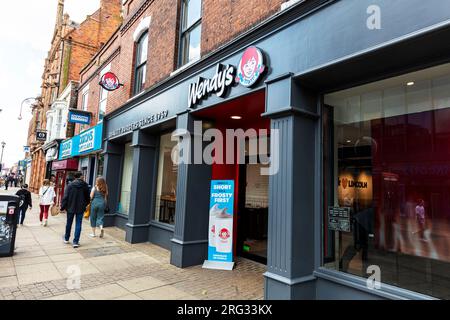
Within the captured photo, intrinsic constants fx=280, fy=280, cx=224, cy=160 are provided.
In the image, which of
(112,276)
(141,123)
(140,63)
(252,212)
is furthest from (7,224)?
(140,63)

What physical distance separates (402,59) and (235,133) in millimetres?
4287

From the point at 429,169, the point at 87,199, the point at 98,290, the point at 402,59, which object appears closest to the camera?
the point at 402,59

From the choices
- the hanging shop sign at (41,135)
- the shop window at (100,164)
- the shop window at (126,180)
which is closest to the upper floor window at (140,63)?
the shop window at (126,180)

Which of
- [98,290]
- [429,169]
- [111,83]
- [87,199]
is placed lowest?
[98,290]

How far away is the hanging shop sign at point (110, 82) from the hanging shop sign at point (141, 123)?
1.70 m

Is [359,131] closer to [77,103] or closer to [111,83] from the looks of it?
[111,83]

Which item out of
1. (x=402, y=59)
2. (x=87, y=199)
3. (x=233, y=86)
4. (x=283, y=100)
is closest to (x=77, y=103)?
(x=87, y=199)

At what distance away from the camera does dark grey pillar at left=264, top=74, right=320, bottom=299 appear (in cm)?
398

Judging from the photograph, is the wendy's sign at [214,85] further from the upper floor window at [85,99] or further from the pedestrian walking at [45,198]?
the upper floor window at [85,99]

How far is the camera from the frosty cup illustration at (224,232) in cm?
605

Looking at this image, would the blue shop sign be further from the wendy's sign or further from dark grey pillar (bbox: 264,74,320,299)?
dark grey pillar (bbox: 264,74,320,299)

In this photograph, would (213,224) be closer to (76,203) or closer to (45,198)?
(76,203)

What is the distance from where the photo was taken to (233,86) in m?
5.38

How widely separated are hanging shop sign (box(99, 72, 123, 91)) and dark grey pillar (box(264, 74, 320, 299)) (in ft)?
27.2
